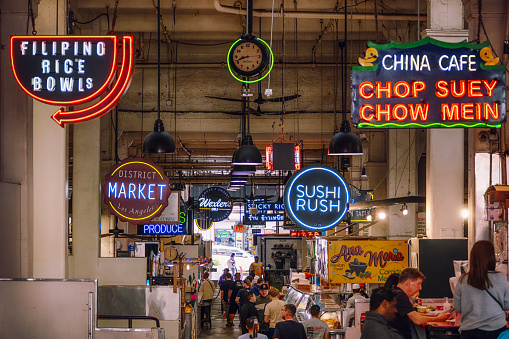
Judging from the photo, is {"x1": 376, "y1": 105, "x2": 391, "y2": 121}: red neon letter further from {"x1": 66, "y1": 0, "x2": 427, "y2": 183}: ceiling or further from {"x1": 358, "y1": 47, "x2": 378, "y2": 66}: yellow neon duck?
{"x1": 66, "y1": 0, "x2": 427, "y2": 183}: ceiling

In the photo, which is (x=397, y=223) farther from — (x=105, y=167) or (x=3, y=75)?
(x=3, y=75)

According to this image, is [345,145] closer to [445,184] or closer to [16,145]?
[445,184]

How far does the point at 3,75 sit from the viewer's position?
7.81m

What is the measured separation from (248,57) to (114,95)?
2720 mm

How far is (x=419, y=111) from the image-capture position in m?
7.02

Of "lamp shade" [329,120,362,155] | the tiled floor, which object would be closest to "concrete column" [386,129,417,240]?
the tiled floor

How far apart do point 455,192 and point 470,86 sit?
3.52 m

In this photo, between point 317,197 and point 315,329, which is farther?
point 315,329

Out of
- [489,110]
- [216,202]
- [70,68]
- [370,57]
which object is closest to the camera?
[70,68]

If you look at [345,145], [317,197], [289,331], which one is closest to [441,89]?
[317,197]

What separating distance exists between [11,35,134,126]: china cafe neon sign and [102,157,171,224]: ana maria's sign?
501cm

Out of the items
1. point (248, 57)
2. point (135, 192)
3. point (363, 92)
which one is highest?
point (248, 57)

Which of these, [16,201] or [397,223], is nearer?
[16,201]

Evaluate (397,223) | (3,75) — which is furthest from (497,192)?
(397,223)
